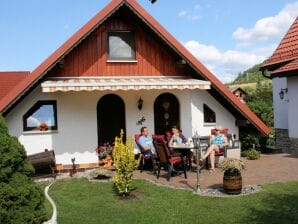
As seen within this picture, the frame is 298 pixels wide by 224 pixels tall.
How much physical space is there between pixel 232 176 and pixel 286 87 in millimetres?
10603

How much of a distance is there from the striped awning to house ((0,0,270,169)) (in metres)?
0.04

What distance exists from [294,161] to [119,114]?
737 cm

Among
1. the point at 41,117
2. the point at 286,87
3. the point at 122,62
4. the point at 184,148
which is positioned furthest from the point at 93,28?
the point at 286,87

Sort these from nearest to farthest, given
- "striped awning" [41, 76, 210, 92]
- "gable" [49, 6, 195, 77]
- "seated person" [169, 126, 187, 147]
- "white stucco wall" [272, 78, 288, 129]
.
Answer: "striped awning" [41, 76, 210, 92] < "seated person" [169, 126, 187, 147] < "gable" [49, 6, 195, 77] < "white stucco wall" [272, 78, 288, 129]

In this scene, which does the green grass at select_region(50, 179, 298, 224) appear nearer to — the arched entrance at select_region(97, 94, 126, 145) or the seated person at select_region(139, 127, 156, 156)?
the seated person at select_region(139, 127, 156, 156)

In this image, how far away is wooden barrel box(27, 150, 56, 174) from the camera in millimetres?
15641

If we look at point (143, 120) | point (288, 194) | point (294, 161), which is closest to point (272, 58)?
point (294, 161)

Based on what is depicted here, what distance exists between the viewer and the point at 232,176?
1148 centimetres

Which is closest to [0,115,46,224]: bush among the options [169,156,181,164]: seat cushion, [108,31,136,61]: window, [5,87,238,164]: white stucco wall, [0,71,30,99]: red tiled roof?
[169,156,181,164]: seat cushion

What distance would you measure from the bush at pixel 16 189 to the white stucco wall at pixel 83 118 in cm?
846

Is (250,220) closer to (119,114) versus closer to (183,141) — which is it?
(183,141)

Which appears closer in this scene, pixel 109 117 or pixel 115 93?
pixel 115 93

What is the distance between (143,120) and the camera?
18.2 meters

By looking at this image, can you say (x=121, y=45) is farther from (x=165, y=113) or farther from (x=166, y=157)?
(x=166, y=157)
